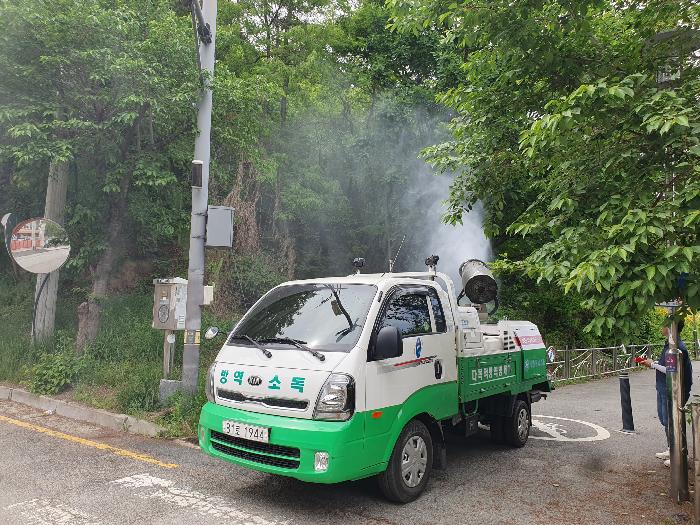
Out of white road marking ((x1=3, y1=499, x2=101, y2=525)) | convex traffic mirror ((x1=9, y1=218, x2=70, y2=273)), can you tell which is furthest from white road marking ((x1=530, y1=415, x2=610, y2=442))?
convex traffic mirror ((x1=9, y1=218, x2=70, y2=273))

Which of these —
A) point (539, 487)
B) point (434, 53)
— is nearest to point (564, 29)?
point (539, 487)

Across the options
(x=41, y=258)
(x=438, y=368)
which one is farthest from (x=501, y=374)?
(x=41, y=258)

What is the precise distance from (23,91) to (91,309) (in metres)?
3.89

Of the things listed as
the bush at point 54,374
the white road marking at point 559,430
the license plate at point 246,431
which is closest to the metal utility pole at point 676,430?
the white road marking at point 559,430

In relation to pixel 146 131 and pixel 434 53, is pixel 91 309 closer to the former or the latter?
pixel 146 131

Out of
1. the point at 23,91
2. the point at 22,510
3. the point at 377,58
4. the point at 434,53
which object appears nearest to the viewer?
the point at 22,510

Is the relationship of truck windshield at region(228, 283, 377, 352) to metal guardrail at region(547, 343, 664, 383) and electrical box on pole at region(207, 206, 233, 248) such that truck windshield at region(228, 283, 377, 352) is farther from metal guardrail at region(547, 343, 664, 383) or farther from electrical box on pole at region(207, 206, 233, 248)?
metal guardrail at region(547, 343, 664, 383)

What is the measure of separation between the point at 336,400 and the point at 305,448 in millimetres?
442

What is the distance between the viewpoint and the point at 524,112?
6.25m

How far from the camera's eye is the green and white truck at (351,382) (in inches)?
177

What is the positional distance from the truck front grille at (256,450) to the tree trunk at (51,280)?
23.0ft

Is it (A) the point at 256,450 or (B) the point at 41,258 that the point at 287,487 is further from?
(B) the point at 41,258

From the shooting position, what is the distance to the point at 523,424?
7363 mm

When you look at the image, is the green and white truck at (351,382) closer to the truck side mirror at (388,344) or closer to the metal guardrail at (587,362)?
the truck side mirror at (388,344)
